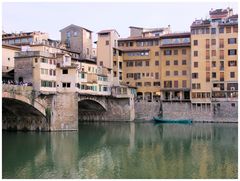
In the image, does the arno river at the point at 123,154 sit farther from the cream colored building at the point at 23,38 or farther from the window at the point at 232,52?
the cream colored building at the point at 23,38

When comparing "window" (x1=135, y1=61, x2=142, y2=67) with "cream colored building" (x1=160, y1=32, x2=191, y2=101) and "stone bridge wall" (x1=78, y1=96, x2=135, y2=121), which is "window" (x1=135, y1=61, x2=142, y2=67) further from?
"stone bridge wall" (x1=78, y1=96, x2=135, y2=121)

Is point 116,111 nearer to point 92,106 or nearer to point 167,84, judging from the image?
point 92,106

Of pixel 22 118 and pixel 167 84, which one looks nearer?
pixel 22 118

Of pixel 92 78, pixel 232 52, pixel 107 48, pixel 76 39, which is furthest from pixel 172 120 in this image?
pixel 76 39

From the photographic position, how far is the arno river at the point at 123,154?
25719 millimetres

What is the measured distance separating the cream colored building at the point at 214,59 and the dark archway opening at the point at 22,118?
26236mm

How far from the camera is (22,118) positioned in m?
46.8

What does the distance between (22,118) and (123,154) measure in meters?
17.9

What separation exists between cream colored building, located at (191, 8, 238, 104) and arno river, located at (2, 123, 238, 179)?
11738 millimetres

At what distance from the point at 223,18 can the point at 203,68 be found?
8.20 m

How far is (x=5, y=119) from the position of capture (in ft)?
155

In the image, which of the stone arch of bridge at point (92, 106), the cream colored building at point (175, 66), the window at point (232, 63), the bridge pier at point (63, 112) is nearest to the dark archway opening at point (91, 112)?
the stone arch of bridge at point (92, 106)

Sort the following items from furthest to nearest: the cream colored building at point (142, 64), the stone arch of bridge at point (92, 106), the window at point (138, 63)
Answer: the window at point (138, 63) < the cream colored building at point (142, 64) < the stone arch of bridge at point (92, 106)

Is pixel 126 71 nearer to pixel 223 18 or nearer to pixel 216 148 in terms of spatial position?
pixel 223 18
